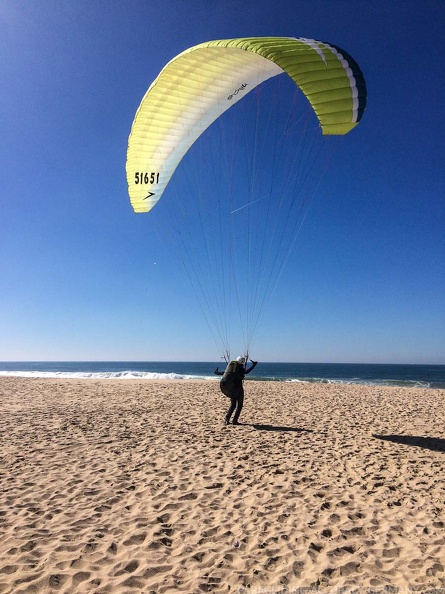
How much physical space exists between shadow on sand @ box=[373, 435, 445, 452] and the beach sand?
4 cm

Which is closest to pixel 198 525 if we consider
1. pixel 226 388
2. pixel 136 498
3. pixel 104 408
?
pixel 136 498

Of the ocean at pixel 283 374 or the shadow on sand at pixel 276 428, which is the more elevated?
the shadow on sand at pixel 276 428

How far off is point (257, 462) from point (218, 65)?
7.90 metres

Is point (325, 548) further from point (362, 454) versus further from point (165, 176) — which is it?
point (165, 176)

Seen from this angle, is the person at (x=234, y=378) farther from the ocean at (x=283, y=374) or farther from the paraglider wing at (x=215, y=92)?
the ocean at (x=283, y=374)

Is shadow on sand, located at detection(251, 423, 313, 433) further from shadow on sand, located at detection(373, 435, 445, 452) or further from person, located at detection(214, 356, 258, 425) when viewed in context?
shadow on sand, located at detection(373, 435, 445, 452)

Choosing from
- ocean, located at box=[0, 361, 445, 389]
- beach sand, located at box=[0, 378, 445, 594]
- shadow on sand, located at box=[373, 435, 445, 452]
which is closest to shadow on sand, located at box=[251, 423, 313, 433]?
beach sand, located at box=[0, 378, 445, 594]

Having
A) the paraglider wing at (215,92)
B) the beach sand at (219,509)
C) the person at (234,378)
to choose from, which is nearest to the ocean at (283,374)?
the person at (234,378)

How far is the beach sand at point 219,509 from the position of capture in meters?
3.38

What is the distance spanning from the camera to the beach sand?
3.38 metres

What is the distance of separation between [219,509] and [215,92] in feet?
26.4

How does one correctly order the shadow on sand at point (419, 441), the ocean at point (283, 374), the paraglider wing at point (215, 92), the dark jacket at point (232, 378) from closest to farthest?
1. the paraglider wing at point (215, 92)
2. the shadow on sand at point (419, 441)
3. the dark jacket at point (232, 378)
4. the ocean at point (283, 374)

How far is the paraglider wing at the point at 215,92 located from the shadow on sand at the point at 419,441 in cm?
677

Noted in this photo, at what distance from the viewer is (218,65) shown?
7.35 m
